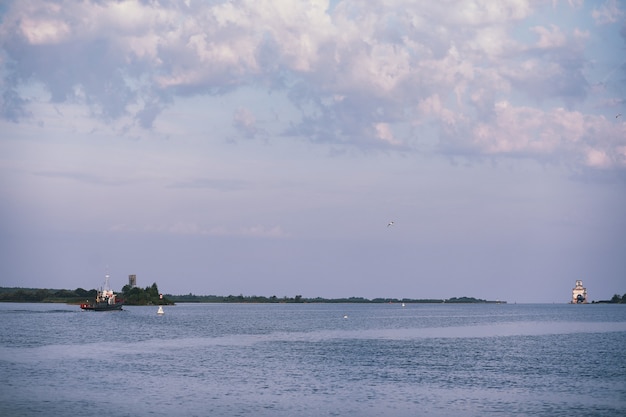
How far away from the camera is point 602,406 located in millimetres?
54125

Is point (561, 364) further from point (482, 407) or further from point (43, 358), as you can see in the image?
point (43, 358)

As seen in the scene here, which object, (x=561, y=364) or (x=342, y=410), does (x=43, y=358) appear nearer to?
(x=342, y=410)

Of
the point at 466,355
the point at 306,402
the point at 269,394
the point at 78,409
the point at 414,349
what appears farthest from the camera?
the point at 414,349

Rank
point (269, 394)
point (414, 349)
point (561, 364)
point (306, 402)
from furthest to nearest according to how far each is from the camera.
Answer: point (414, 349) → point (561, 364) → point (269, 394) → point (306, 402)

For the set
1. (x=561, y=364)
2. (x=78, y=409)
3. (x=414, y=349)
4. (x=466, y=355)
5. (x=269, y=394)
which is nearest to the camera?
(x=78, y=409)

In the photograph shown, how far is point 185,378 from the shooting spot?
69.4m

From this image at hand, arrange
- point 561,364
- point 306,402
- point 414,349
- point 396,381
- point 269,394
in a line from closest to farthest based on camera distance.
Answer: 1. point 306,402
2. point 269,394
3. point 396,381
4. point 561,364
5. point 414,349

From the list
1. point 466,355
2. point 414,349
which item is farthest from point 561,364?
point 414,349

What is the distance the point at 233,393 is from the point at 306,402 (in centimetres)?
752

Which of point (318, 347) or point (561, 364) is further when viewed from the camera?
point (318, 347)

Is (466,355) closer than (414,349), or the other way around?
(466,355)

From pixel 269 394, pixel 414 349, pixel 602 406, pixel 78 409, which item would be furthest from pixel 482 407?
pixel 414 349

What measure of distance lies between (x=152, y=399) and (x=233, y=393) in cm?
711

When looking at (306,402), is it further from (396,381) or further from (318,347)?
(318,347)
